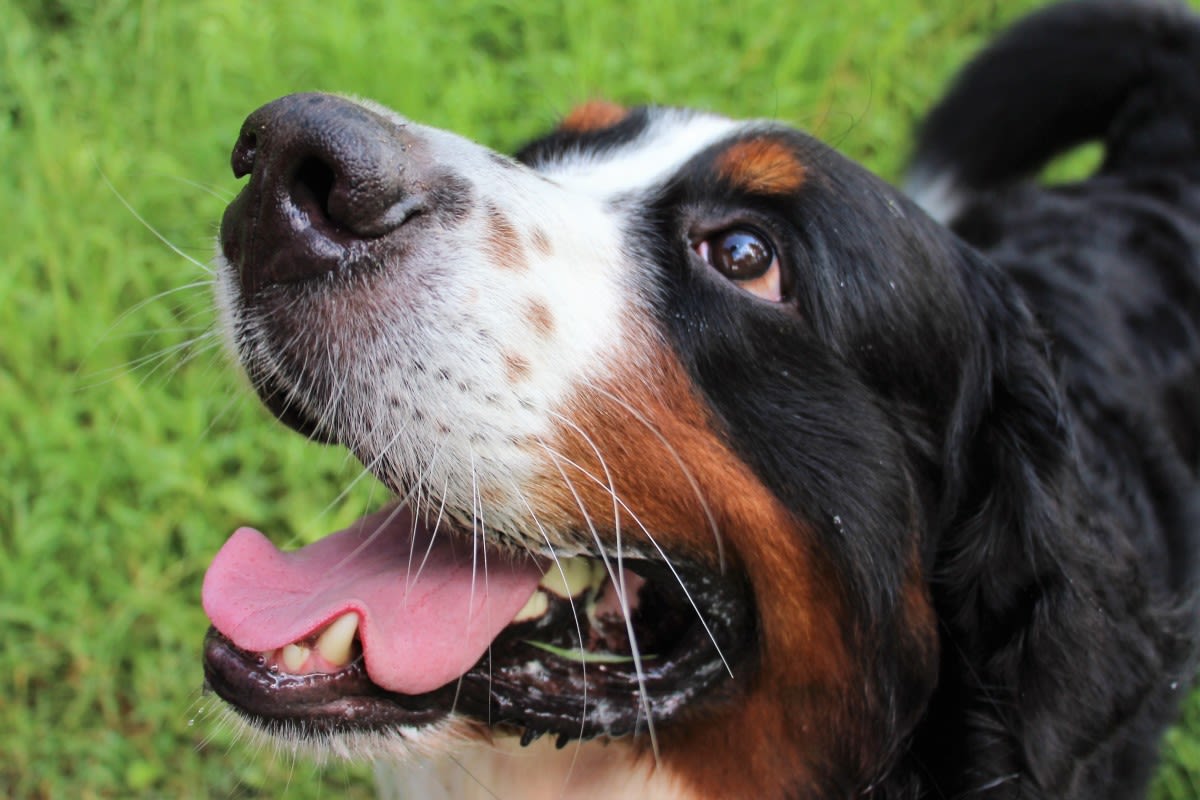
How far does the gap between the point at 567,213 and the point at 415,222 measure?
1.06 feet

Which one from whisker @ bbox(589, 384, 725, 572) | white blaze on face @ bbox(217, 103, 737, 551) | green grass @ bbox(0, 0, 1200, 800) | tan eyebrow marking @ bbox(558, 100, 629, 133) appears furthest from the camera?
green grass @ bbox(0, 0, 1200, 800)

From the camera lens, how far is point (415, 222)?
1.64 metres

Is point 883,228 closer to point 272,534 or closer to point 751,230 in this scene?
point 751,230

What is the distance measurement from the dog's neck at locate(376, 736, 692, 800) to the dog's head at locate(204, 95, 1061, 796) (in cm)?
6

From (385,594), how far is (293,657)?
0.59 ft

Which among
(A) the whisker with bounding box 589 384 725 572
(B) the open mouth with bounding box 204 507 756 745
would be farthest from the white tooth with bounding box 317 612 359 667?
(A) the whisker with bounding box 589 384 725 572

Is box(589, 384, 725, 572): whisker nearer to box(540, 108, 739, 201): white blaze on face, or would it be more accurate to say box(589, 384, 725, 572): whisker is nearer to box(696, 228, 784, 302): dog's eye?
box(696, 228, 784, 302): dog's eye

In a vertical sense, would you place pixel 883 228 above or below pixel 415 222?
above

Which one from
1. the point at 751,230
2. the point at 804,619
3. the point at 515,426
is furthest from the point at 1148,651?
the point at 515,426

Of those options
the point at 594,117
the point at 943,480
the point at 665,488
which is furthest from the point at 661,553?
the point at 594,117

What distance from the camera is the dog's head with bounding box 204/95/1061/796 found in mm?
1646

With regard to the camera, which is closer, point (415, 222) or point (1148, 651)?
point (415, 222)

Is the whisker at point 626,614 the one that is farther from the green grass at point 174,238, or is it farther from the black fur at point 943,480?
the green grass at point 174,238

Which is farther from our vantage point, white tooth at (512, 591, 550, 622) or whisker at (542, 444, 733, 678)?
white tooth at (512, 591, 550, 622)
